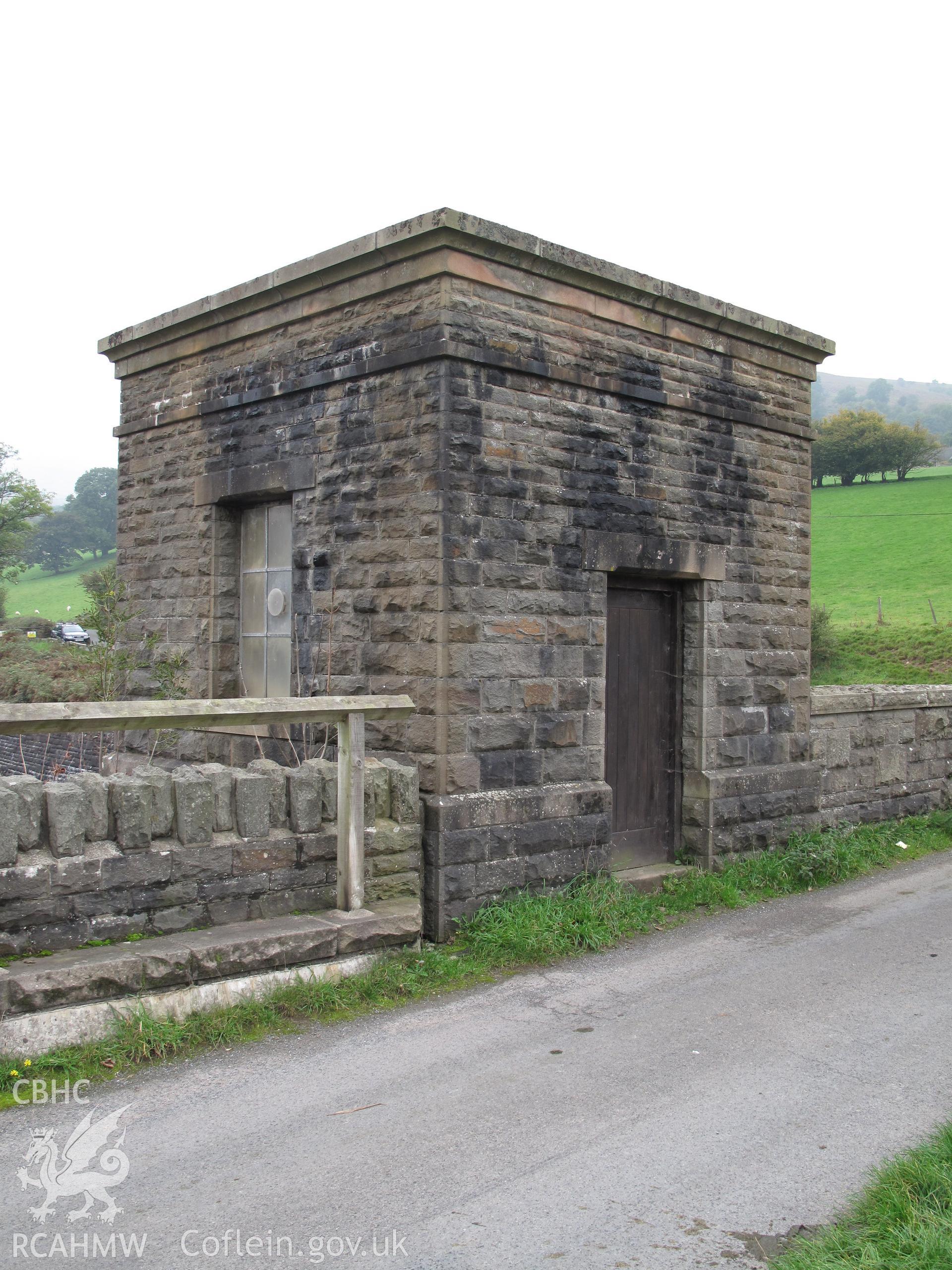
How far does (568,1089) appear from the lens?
4492 mm

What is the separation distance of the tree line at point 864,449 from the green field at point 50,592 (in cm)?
4130

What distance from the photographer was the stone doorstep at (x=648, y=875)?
785 centimetres

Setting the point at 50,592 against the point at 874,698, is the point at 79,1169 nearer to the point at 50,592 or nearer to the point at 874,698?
the point at 874,698

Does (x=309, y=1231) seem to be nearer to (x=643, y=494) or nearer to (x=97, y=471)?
(x=643, y=494)

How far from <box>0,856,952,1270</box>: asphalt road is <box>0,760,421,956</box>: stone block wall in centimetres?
79

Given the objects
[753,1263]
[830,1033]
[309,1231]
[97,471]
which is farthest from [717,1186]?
[97,471]

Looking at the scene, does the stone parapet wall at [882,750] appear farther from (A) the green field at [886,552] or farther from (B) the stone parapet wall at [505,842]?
(A) the green field at [886,552]

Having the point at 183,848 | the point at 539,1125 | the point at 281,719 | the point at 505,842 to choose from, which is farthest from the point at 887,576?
the point at 539,1125

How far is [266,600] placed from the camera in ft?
27.6

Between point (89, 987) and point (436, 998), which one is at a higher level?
point (89, 987)

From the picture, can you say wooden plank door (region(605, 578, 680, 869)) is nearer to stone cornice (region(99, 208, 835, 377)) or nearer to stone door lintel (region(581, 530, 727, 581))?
stone door lintel (region(581, 530, 727, 581))

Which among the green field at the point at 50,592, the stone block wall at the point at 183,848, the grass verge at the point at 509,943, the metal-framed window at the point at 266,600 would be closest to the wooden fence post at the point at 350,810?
the stone block wall at the point at 183,848

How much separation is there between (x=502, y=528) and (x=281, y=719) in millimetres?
2261

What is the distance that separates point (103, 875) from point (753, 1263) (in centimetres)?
323
